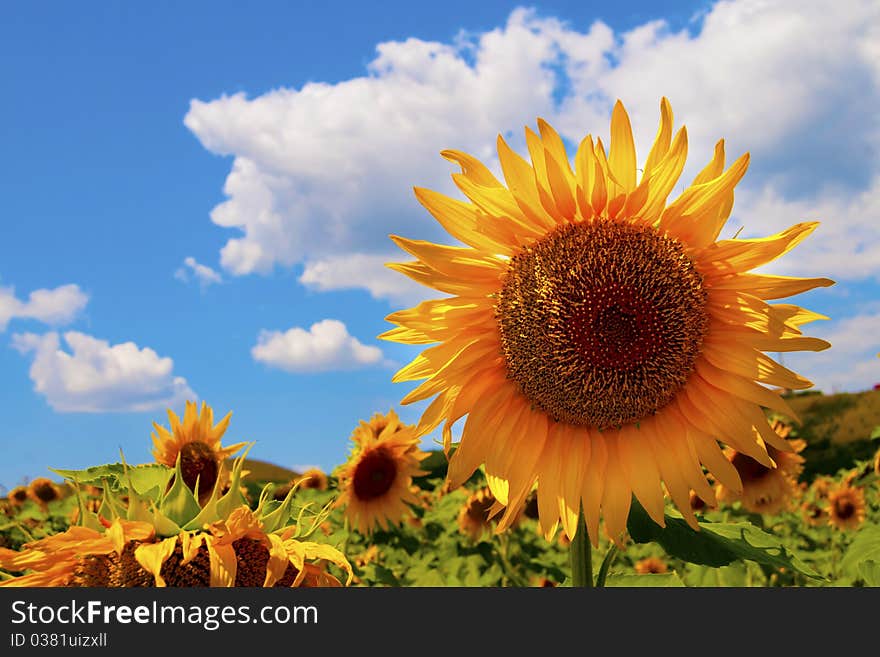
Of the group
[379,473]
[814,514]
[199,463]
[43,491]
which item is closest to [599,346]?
[199,463]

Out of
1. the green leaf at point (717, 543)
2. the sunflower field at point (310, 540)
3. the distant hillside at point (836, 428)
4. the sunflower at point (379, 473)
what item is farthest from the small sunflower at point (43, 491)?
the distant hillside at point (836, 428)

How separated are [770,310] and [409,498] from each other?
596cm

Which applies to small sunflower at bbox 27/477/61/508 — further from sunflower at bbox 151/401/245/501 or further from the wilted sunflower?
the wilted sunflower

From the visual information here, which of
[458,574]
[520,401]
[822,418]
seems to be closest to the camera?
[520,401]

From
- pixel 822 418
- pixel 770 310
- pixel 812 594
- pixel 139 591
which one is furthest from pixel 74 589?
pixel 822 418

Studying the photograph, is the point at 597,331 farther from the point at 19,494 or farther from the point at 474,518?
the point at 19,494

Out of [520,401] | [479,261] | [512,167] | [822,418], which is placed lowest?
[520,401]

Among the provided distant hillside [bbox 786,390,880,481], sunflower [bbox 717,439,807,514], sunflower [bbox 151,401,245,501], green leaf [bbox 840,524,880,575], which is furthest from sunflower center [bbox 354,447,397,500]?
distant hillside [bbox 786,390,880,481]

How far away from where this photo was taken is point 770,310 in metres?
2.95

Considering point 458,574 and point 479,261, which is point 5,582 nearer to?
point 479,261

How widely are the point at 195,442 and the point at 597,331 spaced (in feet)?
15.1

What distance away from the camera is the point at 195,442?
6723 mm

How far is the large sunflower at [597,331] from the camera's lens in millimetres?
3020

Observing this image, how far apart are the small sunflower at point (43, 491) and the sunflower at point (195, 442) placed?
857cm
